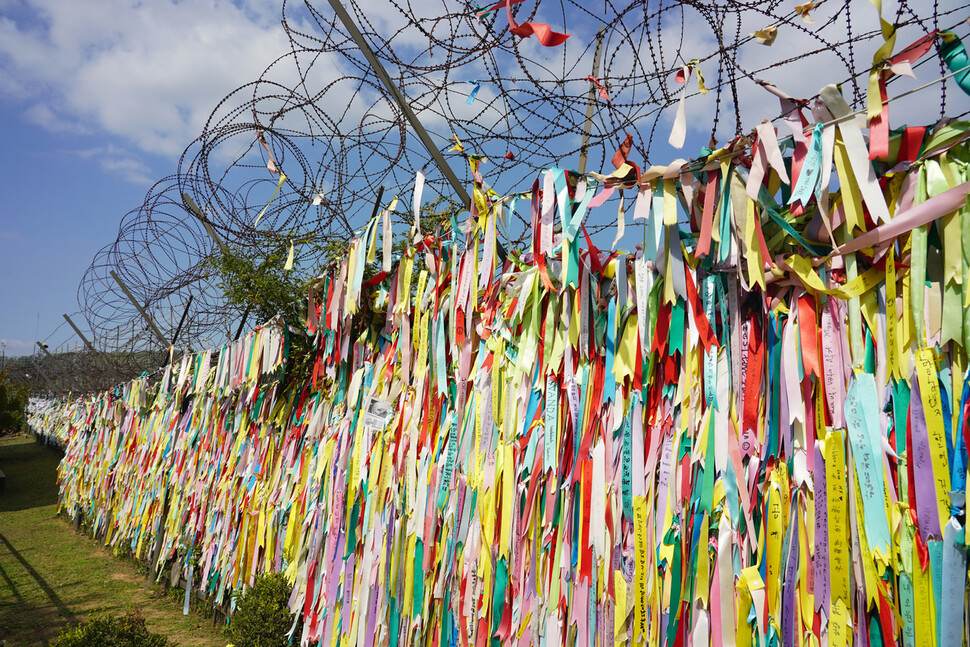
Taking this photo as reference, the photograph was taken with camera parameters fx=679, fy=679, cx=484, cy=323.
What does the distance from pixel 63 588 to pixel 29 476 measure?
1216 cm

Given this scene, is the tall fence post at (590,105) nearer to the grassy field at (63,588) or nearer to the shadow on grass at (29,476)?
the grassy field at (63,588)

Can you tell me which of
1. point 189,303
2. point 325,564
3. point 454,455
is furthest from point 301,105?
point 189,303

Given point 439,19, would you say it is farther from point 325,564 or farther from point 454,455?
point 325,564

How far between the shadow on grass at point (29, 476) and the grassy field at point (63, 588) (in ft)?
6.76

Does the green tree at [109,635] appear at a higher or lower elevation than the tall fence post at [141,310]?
lower

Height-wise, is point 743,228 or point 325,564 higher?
point 743,228

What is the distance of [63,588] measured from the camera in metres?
6.10

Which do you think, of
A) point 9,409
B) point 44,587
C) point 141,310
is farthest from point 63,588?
point 9,409

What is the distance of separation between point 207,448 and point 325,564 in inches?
109

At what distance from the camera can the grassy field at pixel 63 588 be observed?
15.9 ft

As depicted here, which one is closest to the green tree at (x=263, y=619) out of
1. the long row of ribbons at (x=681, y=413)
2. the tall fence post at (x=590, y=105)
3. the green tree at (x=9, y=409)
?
the long row of ribbons at (x=681, y=413)

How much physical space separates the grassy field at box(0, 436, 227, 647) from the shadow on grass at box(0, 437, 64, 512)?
2.06 meters

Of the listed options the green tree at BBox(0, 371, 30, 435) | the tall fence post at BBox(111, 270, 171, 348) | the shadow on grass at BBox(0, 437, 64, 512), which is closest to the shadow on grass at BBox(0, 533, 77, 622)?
the tall fence post at BBox(111, 270, 171, 348)

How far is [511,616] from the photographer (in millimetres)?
2250
